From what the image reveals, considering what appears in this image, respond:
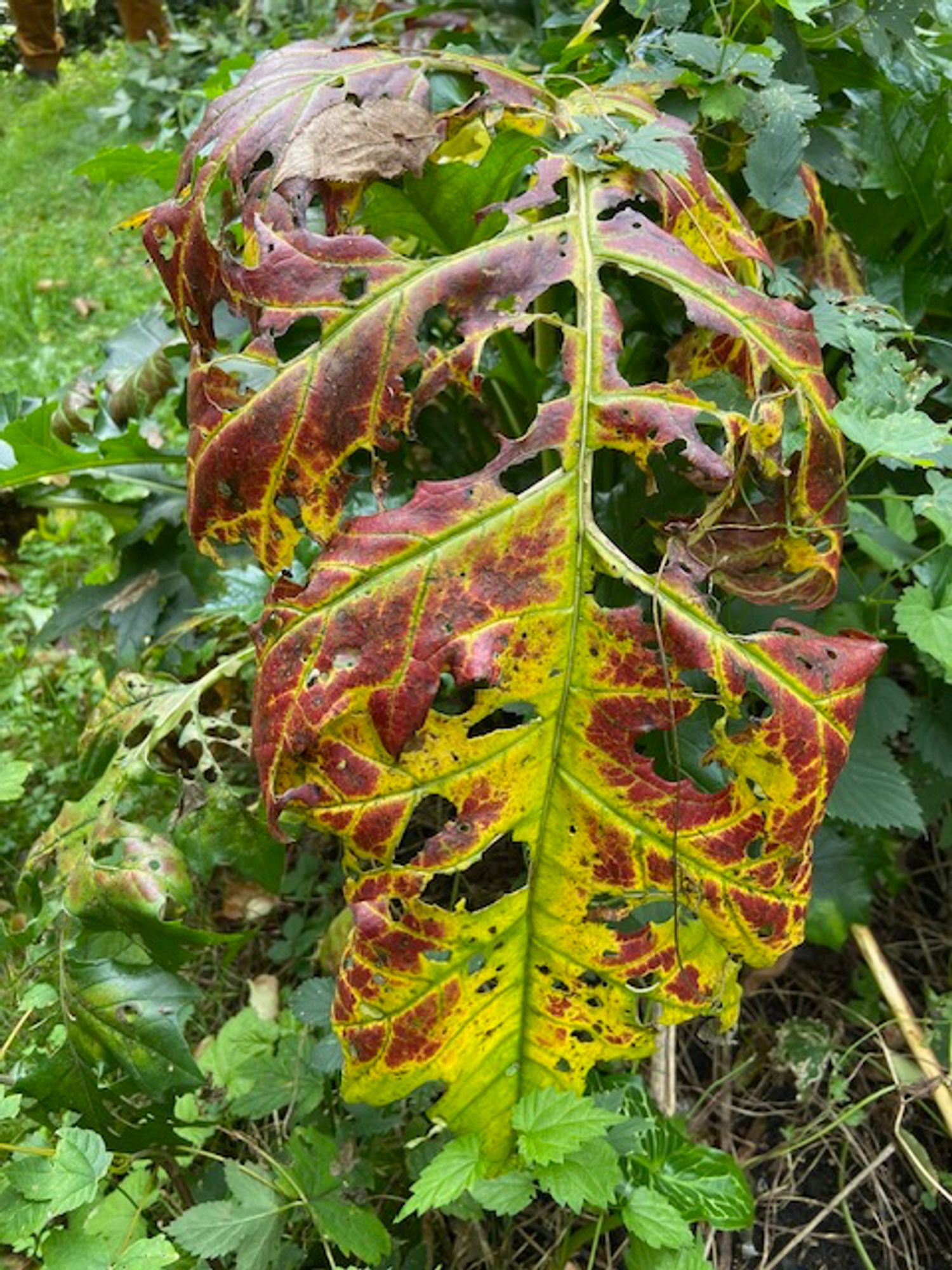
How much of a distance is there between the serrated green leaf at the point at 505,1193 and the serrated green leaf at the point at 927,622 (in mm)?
508

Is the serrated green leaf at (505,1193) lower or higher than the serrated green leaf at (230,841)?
lower

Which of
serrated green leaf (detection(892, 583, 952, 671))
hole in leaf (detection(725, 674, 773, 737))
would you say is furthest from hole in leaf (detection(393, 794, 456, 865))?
serrated green leaf (detection(892, 583, 952, 671))

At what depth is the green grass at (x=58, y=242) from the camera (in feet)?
8.82

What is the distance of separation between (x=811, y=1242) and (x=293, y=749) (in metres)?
0.72

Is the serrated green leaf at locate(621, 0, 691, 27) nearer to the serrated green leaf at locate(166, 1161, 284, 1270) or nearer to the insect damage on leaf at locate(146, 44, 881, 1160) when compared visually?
the insect damage on leaf at locate(146, 44, 881, 1160)

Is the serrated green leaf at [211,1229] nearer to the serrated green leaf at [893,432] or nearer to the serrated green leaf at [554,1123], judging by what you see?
the serrated green leaf at [554,1123]

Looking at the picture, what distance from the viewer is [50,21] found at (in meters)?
4.55

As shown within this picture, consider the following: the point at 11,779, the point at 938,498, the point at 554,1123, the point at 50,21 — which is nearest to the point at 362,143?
the point at 938,498

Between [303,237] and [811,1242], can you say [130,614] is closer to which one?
[303,237]

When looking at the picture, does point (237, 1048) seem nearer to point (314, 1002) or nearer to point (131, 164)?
point (314, 1002)

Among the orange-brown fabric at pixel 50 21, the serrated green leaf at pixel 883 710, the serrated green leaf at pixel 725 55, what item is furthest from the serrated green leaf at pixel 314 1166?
the orange-brown fabric at pixel 50 21

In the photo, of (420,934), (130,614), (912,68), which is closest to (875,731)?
(420,934)

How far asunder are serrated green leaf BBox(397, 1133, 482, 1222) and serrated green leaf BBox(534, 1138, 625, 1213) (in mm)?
47

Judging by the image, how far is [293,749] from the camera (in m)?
0.72
